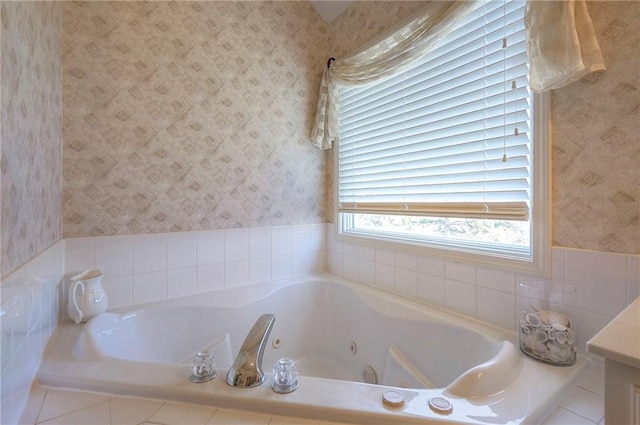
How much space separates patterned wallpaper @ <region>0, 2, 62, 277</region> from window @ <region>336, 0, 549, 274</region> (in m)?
1.48

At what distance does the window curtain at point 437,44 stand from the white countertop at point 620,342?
771mm

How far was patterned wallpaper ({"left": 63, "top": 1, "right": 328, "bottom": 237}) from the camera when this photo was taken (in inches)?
53.4

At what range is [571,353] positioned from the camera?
92 centimetres

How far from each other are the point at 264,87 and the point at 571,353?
6.29ft

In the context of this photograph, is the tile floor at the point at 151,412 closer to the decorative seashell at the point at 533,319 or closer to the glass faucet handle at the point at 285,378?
the glass faucet handle at the point at 285,378

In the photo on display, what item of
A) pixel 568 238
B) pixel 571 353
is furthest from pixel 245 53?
pixel 571 353

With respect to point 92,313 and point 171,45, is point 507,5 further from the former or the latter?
point 92,313

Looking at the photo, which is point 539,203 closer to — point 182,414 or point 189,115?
point 182,414

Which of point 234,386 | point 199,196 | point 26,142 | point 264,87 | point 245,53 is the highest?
point 245,53

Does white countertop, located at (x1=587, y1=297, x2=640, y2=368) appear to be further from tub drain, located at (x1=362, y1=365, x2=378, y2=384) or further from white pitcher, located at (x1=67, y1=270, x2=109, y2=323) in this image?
white pitcher, located at (x1=67, y1=270, x2=109, y2=323)

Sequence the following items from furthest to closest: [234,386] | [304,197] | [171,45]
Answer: [304,197], [171,45], [234,386]

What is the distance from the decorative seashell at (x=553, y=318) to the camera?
96 centimetres

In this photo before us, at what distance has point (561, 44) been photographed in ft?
3.05

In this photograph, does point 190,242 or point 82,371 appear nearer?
point 82,371
